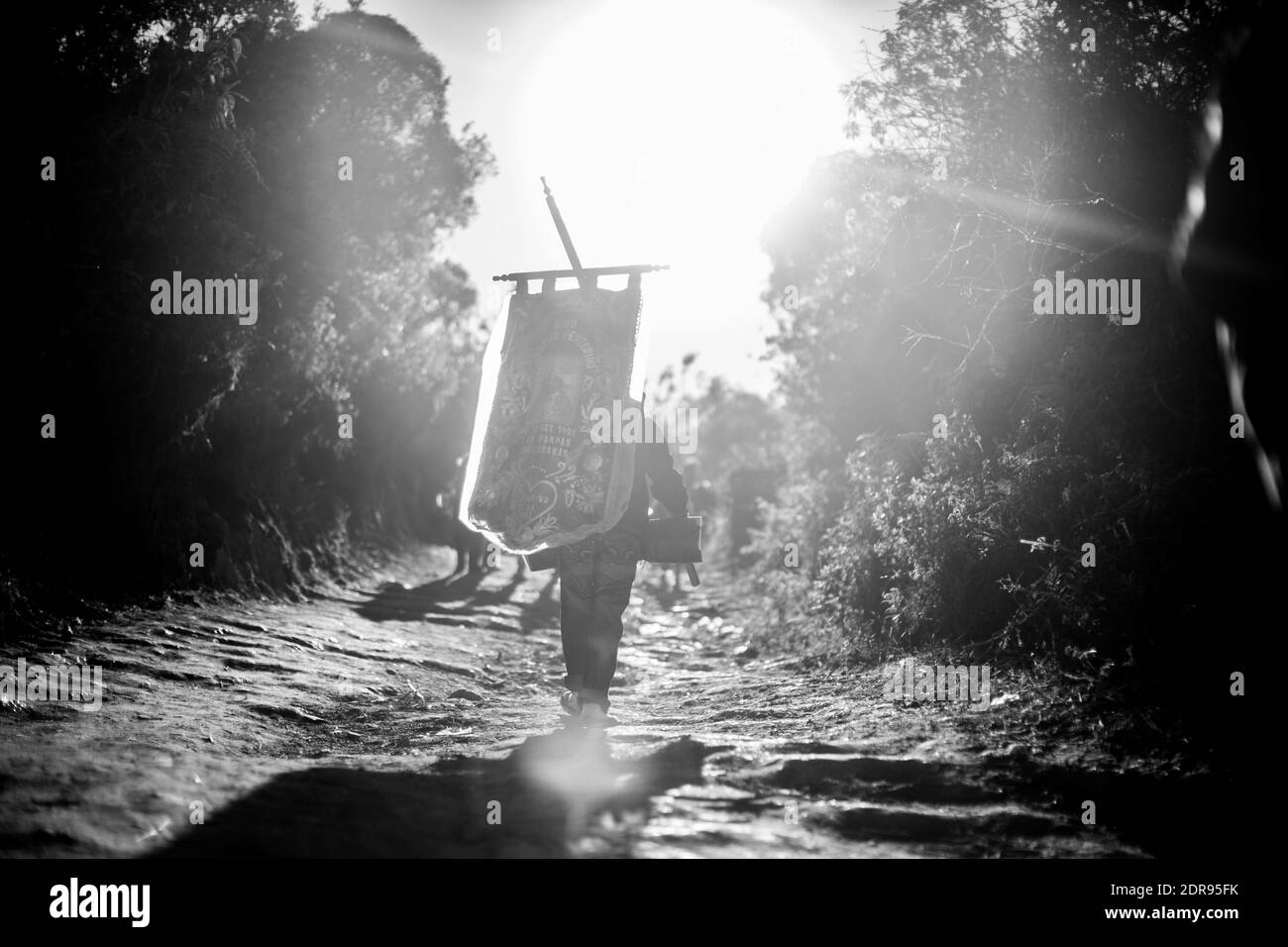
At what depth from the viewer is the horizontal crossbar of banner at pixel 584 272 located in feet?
17.8

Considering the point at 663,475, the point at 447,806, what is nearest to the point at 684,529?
the point at 663,475

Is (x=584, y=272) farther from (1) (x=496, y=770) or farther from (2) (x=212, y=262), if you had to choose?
(2) (x=212, y=262)

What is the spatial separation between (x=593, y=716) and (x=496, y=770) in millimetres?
1207

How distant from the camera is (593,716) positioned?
17.0ft

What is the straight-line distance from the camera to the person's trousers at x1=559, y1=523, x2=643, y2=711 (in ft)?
17.2

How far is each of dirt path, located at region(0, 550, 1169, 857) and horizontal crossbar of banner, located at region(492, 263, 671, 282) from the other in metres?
2.80

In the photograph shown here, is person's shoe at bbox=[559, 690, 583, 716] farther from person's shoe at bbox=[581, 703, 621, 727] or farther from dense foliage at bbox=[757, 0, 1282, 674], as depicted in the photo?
dense foliage at bbox=[757, 0, 1282, 674]

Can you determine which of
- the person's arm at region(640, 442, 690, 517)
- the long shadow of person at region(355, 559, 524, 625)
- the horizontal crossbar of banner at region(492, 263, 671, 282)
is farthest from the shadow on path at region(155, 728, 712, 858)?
the long shadow of person at region(355, 559, 524, 625)

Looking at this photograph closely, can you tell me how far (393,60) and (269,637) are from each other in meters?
12.5

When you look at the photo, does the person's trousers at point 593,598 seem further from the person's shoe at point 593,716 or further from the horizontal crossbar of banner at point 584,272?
the horizontal crossbar of banner at point 584,272

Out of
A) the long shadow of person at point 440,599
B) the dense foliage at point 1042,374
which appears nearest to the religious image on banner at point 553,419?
the dense foliage at point 1042,374

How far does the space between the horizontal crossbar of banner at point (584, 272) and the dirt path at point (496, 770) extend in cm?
280
